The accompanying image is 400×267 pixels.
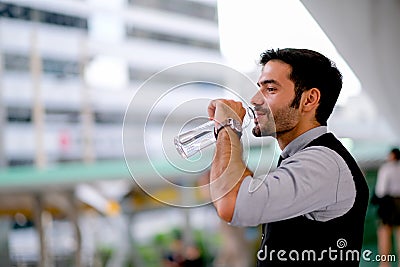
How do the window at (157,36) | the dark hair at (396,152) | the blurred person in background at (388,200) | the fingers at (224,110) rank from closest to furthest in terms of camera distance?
the fingers at (224,110)
the blurred person in background at (388,200)
the dark hair at (396,152)
the window at (157,36)

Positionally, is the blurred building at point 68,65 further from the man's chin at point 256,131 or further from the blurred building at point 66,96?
the man's chin at point 256,131

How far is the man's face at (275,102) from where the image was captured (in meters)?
2.05

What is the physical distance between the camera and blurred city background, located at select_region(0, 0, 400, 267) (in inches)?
96.2

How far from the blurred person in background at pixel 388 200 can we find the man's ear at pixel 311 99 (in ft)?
1.39

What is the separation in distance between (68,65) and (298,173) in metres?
1.16

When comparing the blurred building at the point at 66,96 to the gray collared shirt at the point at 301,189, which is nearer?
the gray collared shirt at the point at 301,189

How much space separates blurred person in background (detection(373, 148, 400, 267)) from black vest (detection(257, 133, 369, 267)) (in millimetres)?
212

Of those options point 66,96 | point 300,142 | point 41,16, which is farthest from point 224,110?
point 41,16

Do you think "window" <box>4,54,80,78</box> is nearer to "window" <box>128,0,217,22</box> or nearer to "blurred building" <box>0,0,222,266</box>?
"blurred building" <box>0,0,222,266</box>

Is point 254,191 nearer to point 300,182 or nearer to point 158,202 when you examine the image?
point 300,182

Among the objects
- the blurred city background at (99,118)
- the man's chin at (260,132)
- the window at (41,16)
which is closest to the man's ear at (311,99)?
the man's chin at (260,132)

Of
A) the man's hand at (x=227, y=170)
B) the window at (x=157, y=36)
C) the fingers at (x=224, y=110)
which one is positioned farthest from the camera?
the window at (x=157, y=36)

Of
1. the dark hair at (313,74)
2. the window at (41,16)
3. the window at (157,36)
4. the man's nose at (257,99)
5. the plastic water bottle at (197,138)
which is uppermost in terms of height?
the window at (41,16)

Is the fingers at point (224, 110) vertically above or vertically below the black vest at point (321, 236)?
above
